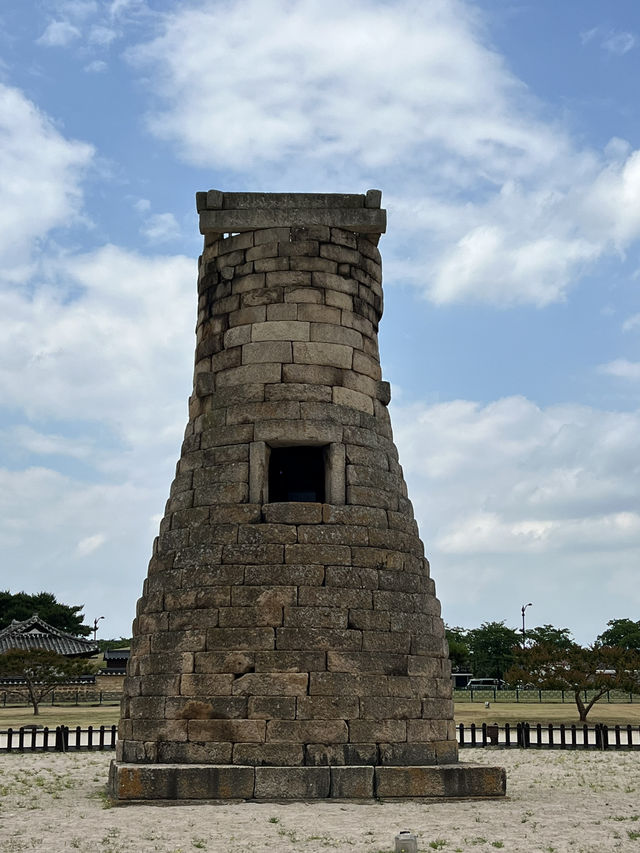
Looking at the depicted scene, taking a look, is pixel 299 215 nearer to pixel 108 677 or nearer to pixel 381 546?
pixel 381 546

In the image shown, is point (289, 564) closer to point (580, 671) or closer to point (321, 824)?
point (321, 824)

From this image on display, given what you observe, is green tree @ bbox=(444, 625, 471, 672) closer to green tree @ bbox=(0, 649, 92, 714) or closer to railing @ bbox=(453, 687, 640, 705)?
railing @ bbox=(453, 687, 640, 705)

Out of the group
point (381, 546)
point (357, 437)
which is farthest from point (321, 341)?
point (381, 546)

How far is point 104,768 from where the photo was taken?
15359 mm

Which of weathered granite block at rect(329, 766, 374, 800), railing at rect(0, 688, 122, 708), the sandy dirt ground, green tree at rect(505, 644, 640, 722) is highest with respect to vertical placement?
green tree at rect(505, 644, 640, 722)

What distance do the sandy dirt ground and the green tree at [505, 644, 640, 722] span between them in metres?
14.8

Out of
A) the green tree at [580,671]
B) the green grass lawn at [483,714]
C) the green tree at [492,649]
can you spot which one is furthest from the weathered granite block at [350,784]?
the green tree at [492,649]

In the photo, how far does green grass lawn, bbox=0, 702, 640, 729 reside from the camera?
26969mm

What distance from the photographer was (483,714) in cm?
2825

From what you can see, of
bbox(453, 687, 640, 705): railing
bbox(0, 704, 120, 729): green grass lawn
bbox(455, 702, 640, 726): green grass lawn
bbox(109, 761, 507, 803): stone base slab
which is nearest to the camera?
bbox(109, 761, 507, 803): stone base slab

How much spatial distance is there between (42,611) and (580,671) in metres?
47.0

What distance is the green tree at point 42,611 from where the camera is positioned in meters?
63.9

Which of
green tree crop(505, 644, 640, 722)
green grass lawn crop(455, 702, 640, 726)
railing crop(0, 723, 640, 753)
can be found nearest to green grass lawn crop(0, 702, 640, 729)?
green grass lawn crop(455, 702, 640, 726)

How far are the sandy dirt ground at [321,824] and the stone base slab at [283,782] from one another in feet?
0.67
